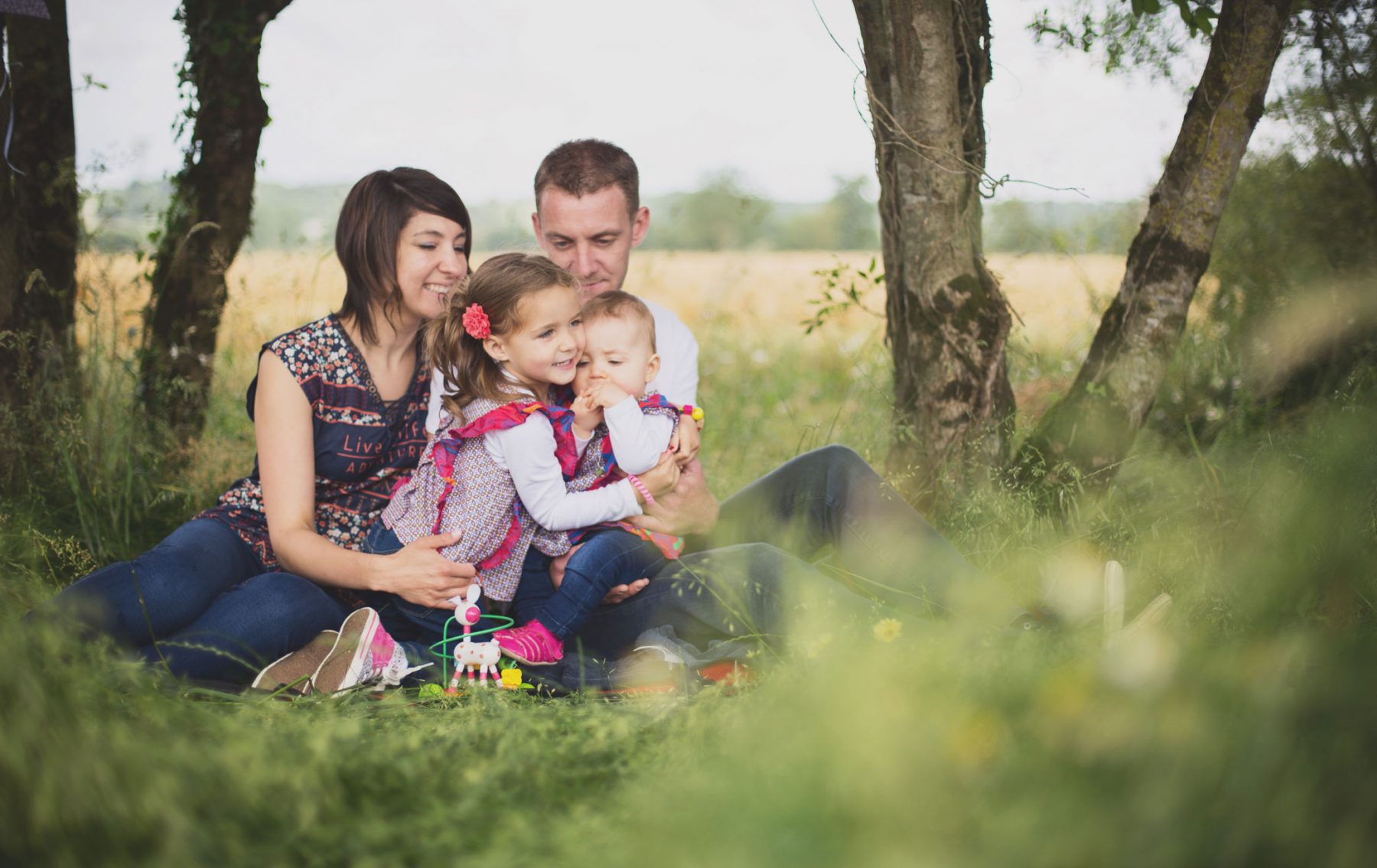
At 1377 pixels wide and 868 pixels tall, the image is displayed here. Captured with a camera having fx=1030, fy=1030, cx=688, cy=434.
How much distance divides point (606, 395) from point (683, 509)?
43 cm

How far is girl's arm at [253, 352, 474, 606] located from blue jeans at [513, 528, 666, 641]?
24cm

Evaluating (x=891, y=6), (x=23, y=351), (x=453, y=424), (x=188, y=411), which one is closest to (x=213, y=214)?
(x=188, y=411)

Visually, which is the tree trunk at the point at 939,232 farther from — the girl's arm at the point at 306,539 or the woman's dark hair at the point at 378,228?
the girl's arm at the point at 306,539

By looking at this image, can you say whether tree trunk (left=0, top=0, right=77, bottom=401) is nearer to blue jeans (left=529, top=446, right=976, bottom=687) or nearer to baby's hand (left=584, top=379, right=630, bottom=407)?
baby's hand (left=584, top=379, right=630, bottom=407)

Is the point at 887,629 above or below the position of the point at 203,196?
below

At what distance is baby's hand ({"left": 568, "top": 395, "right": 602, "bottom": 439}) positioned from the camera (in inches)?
111

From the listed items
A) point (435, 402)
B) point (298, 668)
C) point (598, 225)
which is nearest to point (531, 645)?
point (298, 668)

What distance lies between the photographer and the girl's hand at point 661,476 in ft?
9.39

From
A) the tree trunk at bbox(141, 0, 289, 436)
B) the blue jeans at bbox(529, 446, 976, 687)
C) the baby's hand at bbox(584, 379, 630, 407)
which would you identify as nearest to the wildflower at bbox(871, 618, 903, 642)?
the blue jeans at bbox(529, 446, 976, 687)

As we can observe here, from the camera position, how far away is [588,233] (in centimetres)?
321

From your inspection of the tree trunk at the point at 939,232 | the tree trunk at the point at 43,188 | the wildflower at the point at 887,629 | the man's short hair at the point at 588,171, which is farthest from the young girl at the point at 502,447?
the tree trunk at the point at 43,188

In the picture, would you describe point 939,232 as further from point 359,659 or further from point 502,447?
point 359,659

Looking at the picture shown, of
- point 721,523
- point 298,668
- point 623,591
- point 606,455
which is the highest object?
point 606,455

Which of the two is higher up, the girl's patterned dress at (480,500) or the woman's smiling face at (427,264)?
the woman's smiling face at (427,264)
